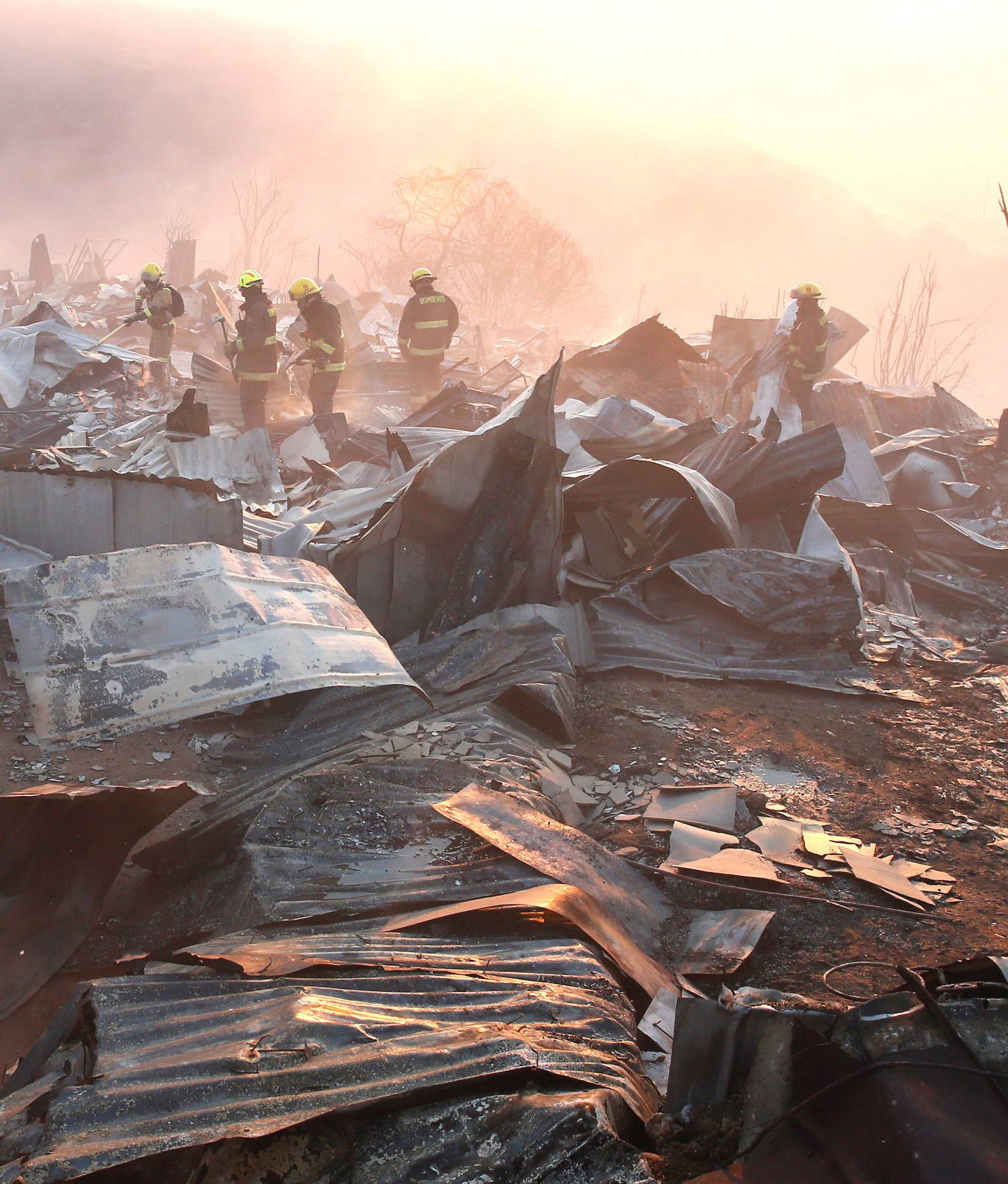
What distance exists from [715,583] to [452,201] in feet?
69.4

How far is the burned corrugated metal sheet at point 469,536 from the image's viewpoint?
4520mm

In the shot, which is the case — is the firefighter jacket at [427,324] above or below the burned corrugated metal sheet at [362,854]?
above

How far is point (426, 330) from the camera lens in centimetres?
955

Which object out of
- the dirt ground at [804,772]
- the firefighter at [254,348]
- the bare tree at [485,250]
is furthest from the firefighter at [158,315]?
the bare tree at [485,250]

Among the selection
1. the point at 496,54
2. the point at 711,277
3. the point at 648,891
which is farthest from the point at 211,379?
the point at 496,54

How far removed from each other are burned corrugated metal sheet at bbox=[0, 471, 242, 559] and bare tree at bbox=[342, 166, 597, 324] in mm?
19624

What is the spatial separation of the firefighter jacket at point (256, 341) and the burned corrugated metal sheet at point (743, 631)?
5.41 m

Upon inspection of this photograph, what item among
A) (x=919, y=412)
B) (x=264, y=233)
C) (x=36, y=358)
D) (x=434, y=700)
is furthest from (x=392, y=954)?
(x=264, y=233)

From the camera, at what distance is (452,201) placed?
23078 millimetres

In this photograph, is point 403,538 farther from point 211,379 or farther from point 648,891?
point 211,379

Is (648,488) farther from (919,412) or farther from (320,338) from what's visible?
(919,412)

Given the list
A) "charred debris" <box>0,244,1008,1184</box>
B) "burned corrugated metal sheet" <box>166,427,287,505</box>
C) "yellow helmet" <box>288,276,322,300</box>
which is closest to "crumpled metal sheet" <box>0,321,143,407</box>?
"yellow helmet" <box>288,276,322,300</box>

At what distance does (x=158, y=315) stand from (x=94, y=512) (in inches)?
313

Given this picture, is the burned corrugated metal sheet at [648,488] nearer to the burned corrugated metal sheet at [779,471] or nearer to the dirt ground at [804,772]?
the burned corrugated metal sheet at [779,471]
